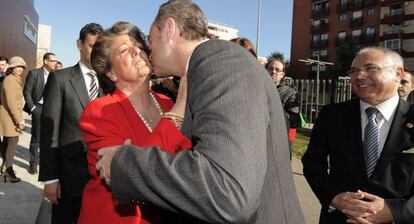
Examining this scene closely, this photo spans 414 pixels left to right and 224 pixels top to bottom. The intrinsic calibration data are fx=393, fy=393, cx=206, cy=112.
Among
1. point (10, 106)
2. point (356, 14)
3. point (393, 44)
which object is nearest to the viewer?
point (10, 106)

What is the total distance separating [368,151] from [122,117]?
1.69 meters

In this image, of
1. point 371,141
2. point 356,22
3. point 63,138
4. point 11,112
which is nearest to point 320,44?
point 356,22

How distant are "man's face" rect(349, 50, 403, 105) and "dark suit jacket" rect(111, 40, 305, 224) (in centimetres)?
170

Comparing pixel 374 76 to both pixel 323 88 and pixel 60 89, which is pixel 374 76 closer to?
pixel 60 89

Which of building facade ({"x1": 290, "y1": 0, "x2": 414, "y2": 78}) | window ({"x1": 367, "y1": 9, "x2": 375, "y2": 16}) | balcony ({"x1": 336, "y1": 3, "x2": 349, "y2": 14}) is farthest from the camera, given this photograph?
balcony ({"x1": 336, "y1": 3, "x2": 349, "y2": 14})

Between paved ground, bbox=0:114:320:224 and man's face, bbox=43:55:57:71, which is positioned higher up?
man's face, bbox=43:55:57:71

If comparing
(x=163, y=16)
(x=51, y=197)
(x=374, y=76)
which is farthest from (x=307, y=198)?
(x=163, y=16)

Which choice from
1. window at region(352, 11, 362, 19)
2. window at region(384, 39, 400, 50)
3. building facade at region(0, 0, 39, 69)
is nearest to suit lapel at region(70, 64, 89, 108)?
building facade at region(0, 0, 39, 69)

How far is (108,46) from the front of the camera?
7.14ft

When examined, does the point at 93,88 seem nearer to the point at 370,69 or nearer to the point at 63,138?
the point at 63,138

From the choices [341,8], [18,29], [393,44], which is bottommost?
A: [18,29]

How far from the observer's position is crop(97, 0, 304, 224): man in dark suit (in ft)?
3.50

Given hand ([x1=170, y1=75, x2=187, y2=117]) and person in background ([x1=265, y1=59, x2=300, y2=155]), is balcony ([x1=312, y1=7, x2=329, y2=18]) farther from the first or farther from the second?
hand ([x1=170, y1=75, x2=187, y2=117])

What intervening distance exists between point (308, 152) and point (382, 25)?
52826 millimetres
